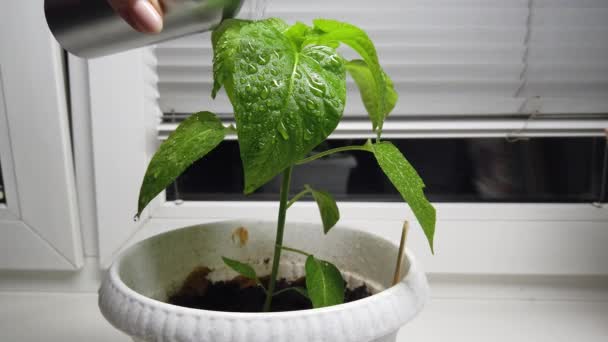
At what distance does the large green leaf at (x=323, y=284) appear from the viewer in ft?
1.23

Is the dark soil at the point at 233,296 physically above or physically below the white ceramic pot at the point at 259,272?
below

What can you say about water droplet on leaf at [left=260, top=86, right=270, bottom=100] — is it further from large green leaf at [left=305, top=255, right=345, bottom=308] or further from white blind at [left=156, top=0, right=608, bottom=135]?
white blind at [left=156, top=0, right=608, bottom=135]

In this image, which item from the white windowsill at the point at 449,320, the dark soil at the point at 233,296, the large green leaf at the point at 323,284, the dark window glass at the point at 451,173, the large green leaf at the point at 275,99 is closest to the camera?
the large green leaf at the point at 275,99

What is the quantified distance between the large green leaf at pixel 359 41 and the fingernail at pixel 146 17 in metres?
0.12

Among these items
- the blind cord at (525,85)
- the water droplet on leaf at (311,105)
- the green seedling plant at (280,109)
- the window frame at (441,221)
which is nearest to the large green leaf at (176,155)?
the green seedling plant at (280,109)

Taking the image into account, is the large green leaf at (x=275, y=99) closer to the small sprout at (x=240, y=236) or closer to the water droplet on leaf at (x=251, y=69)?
the water droplet on leaf at (x=251, y=69)

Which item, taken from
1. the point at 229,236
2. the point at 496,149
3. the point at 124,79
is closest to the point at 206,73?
the point at 124,79

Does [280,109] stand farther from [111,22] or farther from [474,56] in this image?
[474,56]

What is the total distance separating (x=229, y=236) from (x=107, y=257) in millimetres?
344

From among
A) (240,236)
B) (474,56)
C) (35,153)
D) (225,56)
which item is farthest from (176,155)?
(474,56)

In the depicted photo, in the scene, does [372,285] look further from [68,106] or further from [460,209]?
[68,106]

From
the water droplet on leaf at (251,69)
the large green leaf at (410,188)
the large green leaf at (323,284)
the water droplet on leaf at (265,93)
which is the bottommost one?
the large green leaf at (323,284)

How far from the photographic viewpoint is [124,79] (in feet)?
2.36

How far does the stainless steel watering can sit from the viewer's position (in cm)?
34
